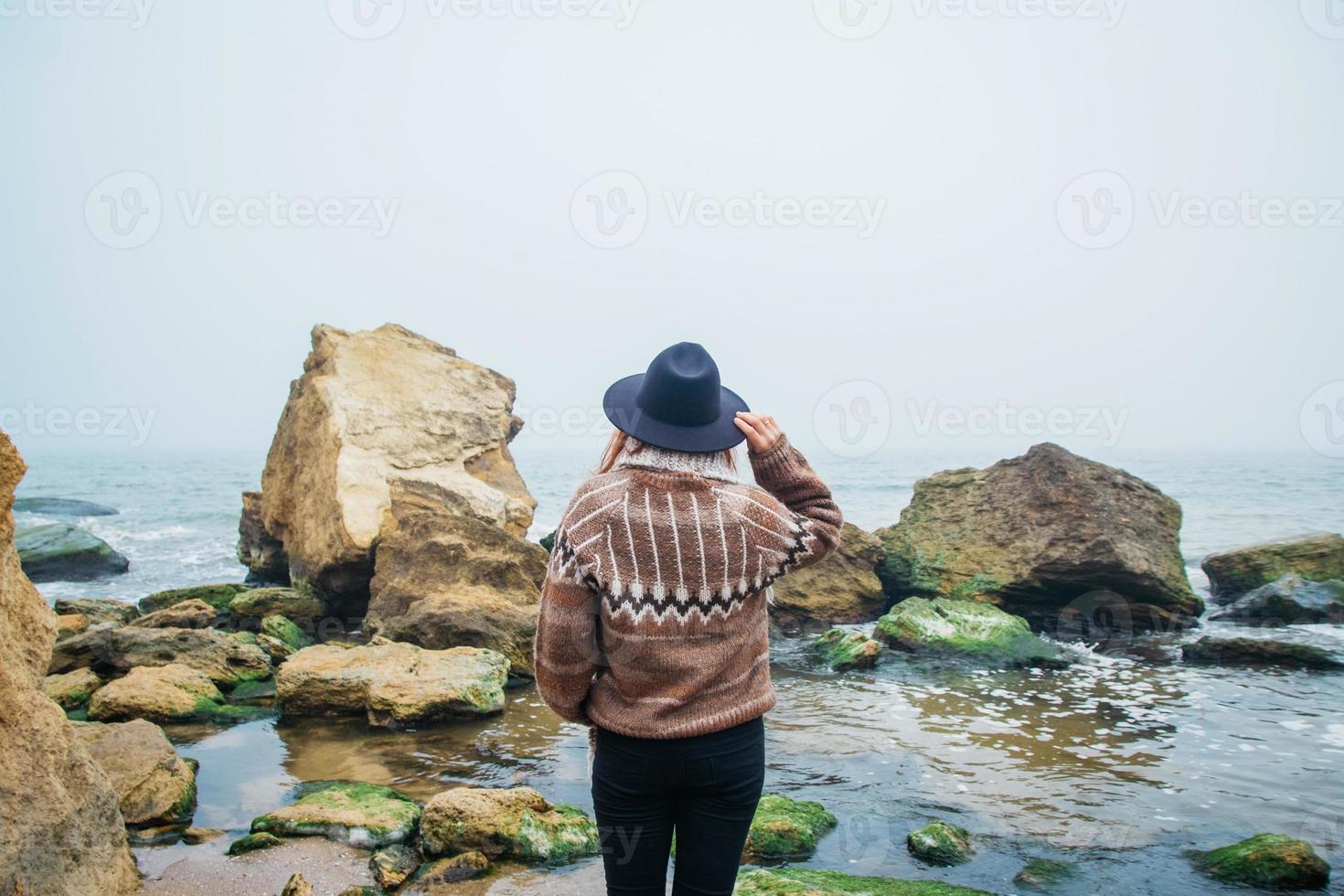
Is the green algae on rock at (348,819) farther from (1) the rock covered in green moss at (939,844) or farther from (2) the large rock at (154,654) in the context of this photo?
(2) the large rock at (154,654)

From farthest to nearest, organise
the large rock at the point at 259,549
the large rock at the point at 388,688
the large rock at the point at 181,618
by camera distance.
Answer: the large rock at the point at 259,549, the large rock at the point at 181,618, the large rock at the point at 388,688

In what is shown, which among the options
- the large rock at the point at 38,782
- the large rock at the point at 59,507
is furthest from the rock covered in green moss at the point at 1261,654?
the large rock at the point at 59,507

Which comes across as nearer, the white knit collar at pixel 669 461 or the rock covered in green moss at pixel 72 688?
the white knit collar at pixel 669 461

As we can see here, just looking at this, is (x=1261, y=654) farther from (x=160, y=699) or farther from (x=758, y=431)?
(x=160, y=699)

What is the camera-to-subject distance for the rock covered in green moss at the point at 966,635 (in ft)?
33.1

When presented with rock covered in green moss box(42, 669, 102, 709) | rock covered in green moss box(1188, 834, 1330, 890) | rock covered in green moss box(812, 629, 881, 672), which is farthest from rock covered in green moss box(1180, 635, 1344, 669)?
rock covered in green moss box(42, 669, 102, 709)

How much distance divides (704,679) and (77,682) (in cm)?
797

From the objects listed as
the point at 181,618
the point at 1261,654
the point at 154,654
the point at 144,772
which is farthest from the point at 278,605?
the point at 1261,654

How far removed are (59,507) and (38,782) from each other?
3723 cm

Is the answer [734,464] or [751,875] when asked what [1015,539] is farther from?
[734,464]

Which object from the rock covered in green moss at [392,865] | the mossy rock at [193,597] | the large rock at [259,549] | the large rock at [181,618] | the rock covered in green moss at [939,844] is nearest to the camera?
the rock covered in green moss at [392,865]

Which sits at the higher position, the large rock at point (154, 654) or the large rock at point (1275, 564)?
the large rock at point (1275, 564)

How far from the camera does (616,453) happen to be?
2.79 meters

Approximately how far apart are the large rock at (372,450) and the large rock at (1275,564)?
10.9 metres
